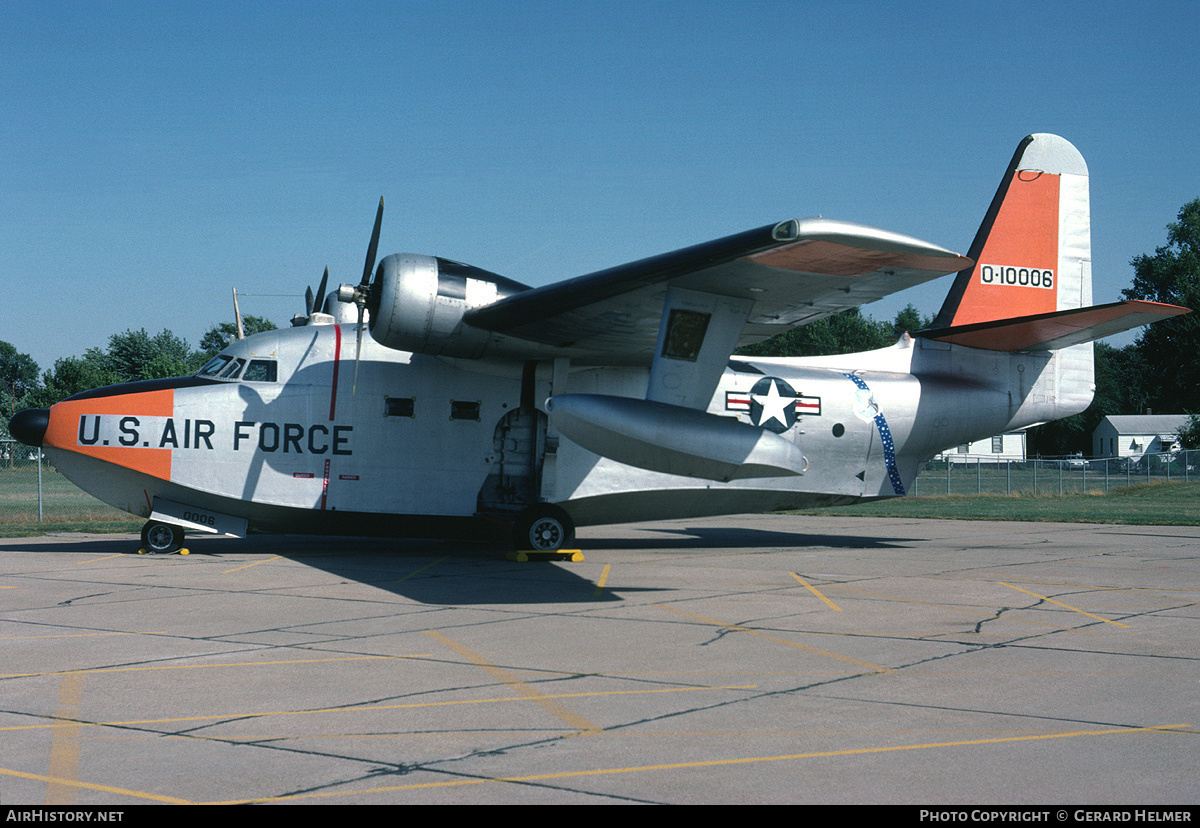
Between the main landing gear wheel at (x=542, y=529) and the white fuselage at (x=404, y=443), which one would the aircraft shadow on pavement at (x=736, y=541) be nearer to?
the white fuselage at (x=404, y=443)

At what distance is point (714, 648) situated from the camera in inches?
301

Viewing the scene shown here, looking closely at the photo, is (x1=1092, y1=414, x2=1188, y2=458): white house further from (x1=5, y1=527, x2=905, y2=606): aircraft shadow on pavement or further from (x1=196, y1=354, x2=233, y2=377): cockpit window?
(x1=196, y1=354, x2=233, y2=377): cockpit window

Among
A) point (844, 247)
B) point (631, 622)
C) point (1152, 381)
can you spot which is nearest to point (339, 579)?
point (631, 622)

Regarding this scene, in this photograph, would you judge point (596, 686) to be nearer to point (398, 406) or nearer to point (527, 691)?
point (527, 691)

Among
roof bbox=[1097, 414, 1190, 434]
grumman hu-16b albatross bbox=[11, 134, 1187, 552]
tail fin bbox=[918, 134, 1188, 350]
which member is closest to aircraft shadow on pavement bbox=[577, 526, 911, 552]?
grumman hu-16b albatross bbox=[11, 134, 1187, 552]

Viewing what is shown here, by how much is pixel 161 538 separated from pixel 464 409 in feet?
17.0

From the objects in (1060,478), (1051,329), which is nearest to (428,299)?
(1051,329)

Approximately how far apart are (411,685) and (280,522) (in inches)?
364

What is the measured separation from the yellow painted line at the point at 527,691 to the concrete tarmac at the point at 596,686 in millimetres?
28

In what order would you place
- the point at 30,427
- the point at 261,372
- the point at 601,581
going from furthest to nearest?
1. the point at 261,372
2. the point at 30,427
3. the point at 601,581

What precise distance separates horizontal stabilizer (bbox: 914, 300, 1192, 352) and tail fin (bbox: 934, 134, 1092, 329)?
87cm

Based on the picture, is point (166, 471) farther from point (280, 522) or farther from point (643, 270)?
point (643, 270)

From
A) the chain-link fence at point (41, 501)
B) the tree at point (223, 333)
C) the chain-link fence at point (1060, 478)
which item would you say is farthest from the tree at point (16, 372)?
the chain-link fence at point (1060, 478)

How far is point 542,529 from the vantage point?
14273 mm
